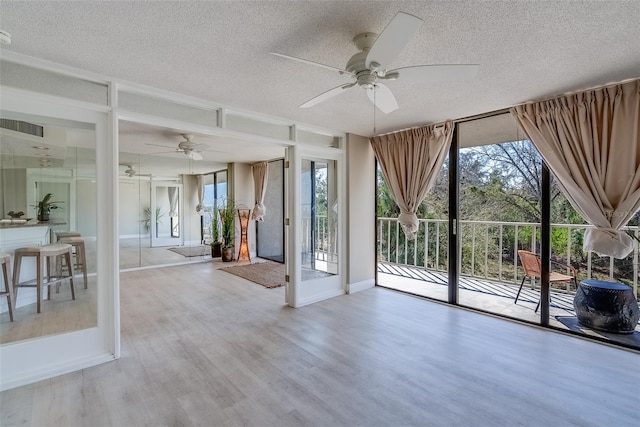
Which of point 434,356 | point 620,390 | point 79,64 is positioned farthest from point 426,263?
point 79,64

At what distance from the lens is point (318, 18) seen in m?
1.69

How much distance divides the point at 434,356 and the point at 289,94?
2.69 meters

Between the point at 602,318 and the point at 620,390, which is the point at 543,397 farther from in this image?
the point at 602,318

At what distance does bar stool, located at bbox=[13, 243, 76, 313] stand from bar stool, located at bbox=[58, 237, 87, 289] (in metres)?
0.04

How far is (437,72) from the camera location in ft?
5.87

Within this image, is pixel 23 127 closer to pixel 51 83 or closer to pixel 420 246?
pixel 51 83

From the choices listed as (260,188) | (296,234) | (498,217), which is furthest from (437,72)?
(260,188)

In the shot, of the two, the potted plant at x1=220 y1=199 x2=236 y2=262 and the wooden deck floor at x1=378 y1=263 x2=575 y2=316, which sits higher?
the potted plant at x1=220 y1=199 x2=236 y2=262

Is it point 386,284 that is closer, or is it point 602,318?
point 602,318

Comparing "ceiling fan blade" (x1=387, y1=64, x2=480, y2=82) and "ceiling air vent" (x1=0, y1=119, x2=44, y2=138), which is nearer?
"ceiling fan blade" (x1=387, y1=64, x2=480, y2=82)

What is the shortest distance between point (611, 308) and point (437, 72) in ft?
9.38

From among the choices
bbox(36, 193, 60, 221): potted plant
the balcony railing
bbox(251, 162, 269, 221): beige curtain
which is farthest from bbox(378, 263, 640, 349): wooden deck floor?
bbox(36, 193, 60, 221): potted plant

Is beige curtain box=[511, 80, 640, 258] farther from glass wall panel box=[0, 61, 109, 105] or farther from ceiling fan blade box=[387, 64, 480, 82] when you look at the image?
glass wall panel box=[0, 61, 109, 105]

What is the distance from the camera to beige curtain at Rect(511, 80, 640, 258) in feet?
8.21
